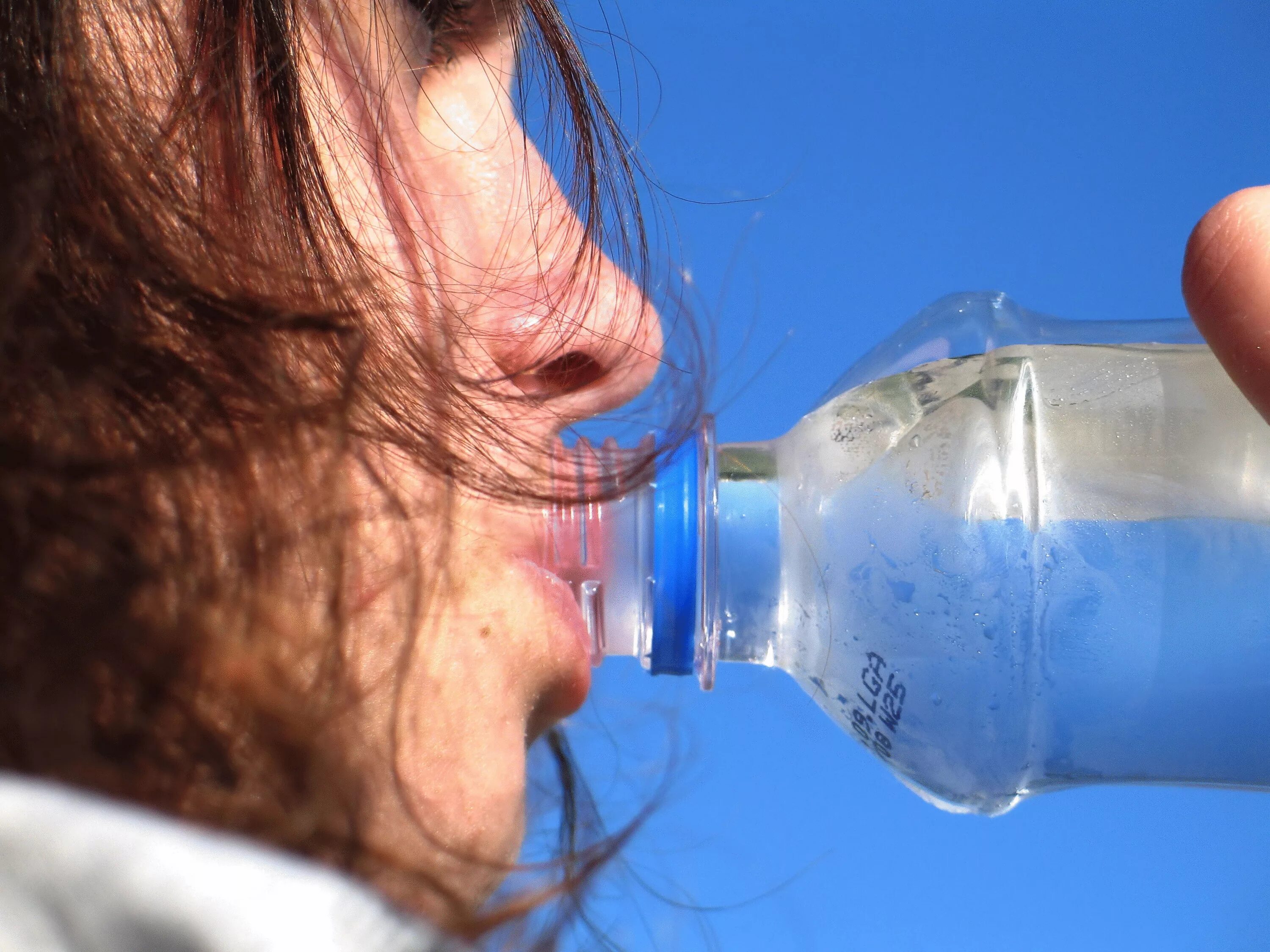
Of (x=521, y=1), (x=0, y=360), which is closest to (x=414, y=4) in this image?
(x=521, y=1)

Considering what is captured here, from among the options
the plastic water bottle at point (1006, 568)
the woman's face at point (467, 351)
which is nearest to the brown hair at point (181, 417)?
the woman's face at point (467, 351)

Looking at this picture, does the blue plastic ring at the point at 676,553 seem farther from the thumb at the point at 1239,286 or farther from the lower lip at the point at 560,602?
the thumb at the point at 1239,286

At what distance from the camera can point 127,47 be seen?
1.16 ft

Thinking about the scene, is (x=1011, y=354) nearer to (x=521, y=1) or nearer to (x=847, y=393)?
(x=847, y=393)

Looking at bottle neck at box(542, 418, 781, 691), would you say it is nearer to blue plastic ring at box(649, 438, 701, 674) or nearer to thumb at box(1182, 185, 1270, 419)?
blue plastic ring at box(649, 438, 701, 674)

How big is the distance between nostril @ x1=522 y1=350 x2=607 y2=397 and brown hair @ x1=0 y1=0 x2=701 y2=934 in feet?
0.34

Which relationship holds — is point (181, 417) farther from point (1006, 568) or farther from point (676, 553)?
point (1006, 568)

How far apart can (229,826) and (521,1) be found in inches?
18.4

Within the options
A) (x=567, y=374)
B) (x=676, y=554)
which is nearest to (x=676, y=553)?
(x=676, y=554)

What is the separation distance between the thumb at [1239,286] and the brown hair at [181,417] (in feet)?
1.02

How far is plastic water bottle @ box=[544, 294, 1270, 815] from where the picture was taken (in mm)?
475

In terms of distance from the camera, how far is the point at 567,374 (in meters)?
0.51

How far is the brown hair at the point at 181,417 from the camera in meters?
0.34

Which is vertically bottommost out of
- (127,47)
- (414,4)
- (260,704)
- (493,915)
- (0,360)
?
(493,915)
